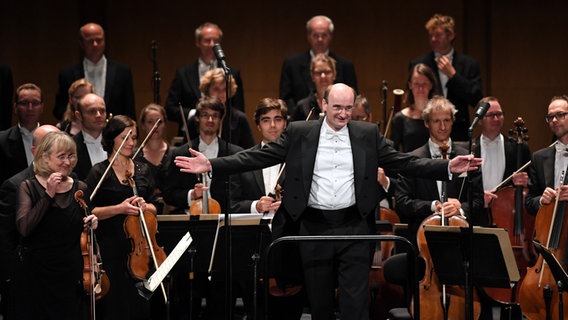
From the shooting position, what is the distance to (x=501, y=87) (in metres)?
8.41

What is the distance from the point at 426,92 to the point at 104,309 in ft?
8.45

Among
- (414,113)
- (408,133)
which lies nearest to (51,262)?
(408,133)

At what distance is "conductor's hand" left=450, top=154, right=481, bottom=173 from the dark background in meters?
3.39

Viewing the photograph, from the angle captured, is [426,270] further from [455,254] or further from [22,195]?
[22,195]

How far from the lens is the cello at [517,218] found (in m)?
5.82

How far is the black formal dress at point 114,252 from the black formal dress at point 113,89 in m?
1.54

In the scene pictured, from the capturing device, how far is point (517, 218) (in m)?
5.89

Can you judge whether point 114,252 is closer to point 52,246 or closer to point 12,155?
point 52,246

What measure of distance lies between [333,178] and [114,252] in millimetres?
1426

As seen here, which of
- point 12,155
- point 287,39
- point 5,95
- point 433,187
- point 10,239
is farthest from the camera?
point 287,39

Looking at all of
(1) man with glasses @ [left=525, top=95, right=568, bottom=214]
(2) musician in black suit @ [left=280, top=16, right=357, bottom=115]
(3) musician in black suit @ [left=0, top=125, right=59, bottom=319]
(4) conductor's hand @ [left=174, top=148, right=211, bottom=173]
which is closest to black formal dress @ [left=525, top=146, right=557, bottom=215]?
(1) man with glasses @ [left=525, top=95, right=568, bottom=214]

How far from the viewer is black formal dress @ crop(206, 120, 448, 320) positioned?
16.5 ft

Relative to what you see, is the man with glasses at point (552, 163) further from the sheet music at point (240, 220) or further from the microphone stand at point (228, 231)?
the microphone stand at point (228, 231)

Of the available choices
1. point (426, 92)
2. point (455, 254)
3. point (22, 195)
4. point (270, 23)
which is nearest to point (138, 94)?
point (270, 23)
